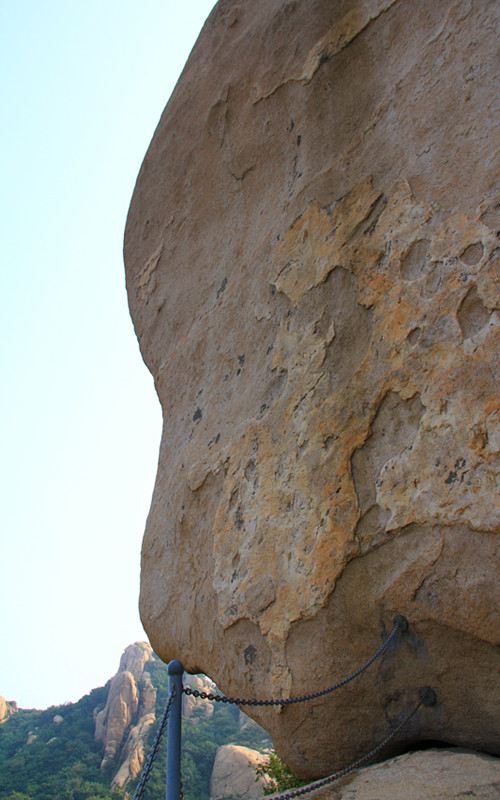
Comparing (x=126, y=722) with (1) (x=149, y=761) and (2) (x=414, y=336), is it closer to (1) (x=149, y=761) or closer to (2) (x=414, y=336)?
(1) (x=149, y=761)

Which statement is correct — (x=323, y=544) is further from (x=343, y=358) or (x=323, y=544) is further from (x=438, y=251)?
(x=438, y=251)

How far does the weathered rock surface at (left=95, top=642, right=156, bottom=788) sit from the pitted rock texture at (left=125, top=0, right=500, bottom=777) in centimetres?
1891

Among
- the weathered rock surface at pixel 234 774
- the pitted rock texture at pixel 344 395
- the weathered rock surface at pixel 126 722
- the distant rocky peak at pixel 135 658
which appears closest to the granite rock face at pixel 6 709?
the distant rocky peak at pixel 135 658

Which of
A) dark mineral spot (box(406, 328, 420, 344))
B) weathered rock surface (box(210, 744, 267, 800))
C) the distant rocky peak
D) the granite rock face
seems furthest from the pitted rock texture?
the granite rock face

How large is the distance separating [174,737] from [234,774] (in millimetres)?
17788

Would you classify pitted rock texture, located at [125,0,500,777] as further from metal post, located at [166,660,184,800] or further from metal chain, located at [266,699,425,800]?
metal post, located at [166,660,184,800]

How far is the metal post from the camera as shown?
78.6 inches

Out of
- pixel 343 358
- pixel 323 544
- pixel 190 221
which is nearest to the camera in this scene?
pixel 323 544

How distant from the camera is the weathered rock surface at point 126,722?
20641 millimetres

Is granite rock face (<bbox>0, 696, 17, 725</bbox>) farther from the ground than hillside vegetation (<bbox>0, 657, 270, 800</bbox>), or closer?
farther from the ground

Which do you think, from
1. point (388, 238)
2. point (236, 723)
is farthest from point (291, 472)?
point (236, 723)

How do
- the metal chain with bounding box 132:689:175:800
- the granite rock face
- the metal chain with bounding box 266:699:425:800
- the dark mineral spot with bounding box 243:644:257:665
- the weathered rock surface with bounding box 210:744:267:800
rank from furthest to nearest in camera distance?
1. the granite rock face
2. the weathered rock surface with bounding box 210:744:267:800
3. the dark mineral spot with bounding box 243:644:257:665
4. the metal chain with bounding box 266:699:425:800
5. the metal chain with bounding box 132:689:175:800

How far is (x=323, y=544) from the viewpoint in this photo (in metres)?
2.52

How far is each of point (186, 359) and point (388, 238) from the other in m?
1.61
